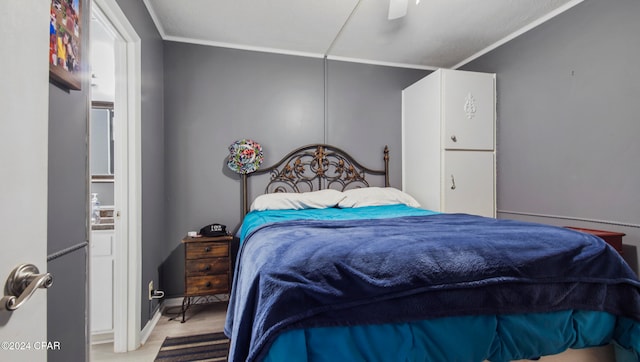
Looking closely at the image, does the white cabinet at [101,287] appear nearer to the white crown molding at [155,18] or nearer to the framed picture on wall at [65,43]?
the framed picture on wall at [65,43]

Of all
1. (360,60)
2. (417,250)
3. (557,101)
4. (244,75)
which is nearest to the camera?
(417,250)

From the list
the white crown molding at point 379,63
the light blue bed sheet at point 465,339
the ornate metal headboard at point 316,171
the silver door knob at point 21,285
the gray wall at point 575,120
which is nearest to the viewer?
the silver door knob at point 21,285

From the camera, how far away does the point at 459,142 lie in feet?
9.65

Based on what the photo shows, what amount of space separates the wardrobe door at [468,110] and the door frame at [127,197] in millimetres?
2762

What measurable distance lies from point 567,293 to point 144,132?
108 inches

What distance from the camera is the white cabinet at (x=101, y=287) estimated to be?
205 centimetres

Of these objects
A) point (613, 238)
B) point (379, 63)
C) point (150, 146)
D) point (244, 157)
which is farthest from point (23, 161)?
point (379, 63)

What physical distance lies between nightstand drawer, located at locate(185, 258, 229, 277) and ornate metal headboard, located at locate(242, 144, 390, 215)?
0.65 metres

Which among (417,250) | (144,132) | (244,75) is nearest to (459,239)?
(417,250)

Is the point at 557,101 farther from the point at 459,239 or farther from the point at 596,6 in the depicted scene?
the point at 459,239

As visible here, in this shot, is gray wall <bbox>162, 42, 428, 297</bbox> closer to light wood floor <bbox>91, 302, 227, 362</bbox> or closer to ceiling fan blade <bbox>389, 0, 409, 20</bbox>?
light wood floor <bbox>91, 302, 227, 362</bbox>

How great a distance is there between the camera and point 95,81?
2.77 m

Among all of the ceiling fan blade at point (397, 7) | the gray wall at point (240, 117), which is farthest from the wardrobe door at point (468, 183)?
the ceiling fan blade at point (397, 7)

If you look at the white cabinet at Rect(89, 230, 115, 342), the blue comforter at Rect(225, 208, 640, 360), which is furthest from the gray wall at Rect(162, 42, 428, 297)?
the blue comforter at Rect(225, 208, 640, 360)
